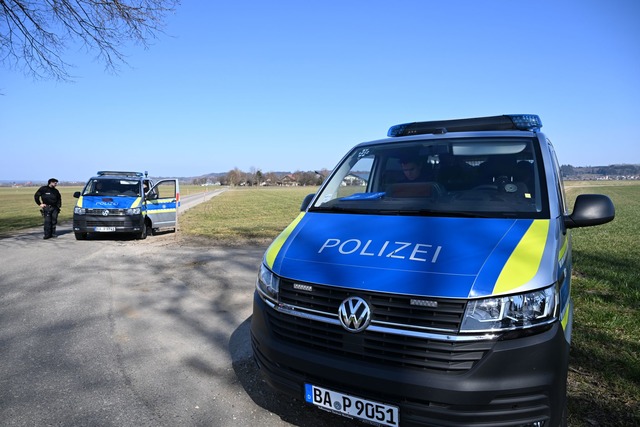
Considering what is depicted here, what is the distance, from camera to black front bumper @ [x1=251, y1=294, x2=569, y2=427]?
2068 millimetres

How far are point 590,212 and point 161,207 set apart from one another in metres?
12.9

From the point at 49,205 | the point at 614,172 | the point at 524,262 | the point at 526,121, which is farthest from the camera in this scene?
the point at 614,172

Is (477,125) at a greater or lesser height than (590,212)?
greater

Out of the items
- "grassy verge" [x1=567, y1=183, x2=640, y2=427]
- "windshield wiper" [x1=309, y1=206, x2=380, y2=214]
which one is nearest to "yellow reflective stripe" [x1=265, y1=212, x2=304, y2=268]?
"windshield wiper" [x1=309, y1=206, x2=380, y2=214]

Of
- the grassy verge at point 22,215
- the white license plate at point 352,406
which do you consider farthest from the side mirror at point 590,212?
the grassy verge at point 22,215

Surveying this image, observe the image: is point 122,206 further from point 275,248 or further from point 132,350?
point 275,248

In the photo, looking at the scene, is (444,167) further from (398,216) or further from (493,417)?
(493,417)

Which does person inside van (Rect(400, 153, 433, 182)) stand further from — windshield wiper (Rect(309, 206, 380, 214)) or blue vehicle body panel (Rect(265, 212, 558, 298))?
blue vehicle body panel (Rect(265, 212, 558, 298))

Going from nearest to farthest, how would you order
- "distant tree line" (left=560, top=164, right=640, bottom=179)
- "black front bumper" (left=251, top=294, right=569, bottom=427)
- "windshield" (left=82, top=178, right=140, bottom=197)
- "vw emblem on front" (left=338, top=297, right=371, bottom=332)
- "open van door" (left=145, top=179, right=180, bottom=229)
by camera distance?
"black front bumper" (left=251, top=294, right=569, bottom=427) → "vw emblem on front" (left=338, top=297, right=371, bottom=332) → "windshield" (left=82, top=178, right=140, bottom=197) → "open van door" (left=145, top=179, right=180, bottom=229) → "distant tree line" (left=560, top=164, right=640, bottom=179)

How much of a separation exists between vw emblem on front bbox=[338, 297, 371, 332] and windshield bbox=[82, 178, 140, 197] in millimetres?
11758

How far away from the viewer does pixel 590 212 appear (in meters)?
2.99

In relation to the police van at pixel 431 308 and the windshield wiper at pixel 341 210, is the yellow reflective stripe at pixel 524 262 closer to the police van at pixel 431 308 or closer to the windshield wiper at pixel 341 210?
the police van at pixel 431 308

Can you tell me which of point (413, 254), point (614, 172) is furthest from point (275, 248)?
point (614, 172)

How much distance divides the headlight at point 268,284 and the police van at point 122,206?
34.4 ft
